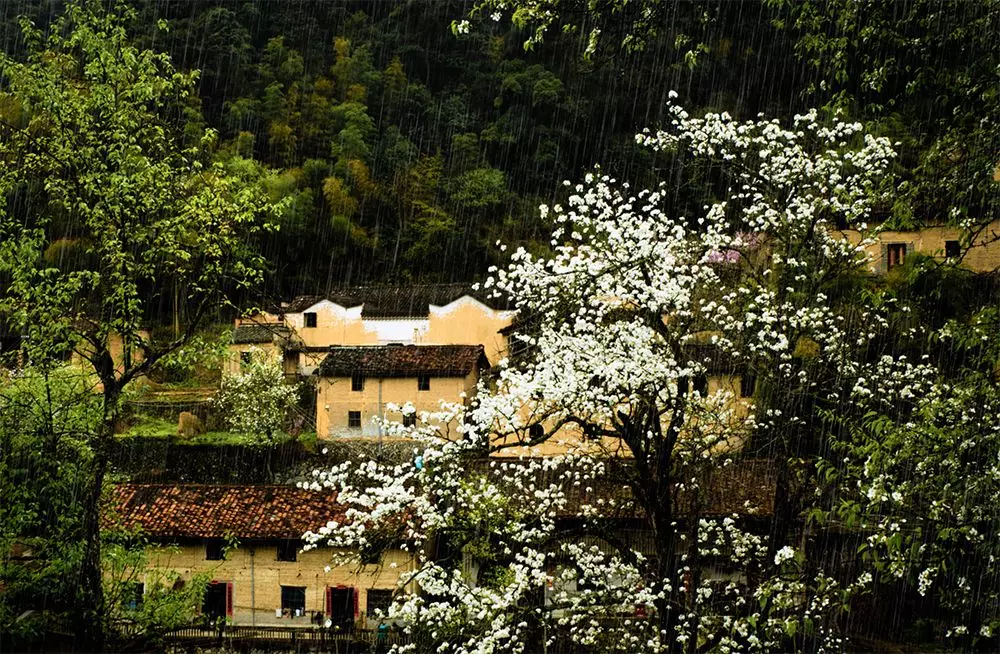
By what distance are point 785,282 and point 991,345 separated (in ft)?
17.2

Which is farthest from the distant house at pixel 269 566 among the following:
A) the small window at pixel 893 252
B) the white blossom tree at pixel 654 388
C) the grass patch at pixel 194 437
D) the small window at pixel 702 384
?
the small window at pixel 893 252

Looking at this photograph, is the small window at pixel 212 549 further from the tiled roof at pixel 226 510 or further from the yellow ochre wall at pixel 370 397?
the yellow ochre wall at pixel 370 397

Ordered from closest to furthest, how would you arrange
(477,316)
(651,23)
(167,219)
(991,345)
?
(991,345) < (651,23) < (167,219) < (477,316)

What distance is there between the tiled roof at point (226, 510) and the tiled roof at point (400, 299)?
17111 millimetres

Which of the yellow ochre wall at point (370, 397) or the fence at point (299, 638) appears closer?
the fence at point (299, 638)

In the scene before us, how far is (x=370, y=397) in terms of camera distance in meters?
33.9

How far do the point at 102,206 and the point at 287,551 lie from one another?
14245mm

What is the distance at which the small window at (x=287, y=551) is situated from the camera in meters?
22.4

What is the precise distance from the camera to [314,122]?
6412cm

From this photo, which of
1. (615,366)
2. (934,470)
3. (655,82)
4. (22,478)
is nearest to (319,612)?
(22,478)

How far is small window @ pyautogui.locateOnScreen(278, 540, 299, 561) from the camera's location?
882 inches

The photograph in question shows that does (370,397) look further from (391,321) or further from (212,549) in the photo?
(212,549)

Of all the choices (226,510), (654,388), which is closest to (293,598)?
(226,510)

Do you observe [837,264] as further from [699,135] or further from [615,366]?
[615,366]
